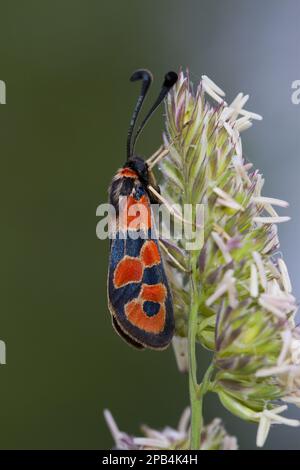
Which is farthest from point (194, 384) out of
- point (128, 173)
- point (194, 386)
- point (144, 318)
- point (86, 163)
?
point (86, 163)

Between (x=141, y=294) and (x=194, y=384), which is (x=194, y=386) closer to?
(x=194, y=384)

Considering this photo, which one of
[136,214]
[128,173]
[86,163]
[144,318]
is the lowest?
[144,318]

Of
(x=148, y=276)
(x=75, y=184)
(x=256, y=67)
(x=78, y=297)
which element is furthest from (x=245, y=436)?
(x=148, y=276)

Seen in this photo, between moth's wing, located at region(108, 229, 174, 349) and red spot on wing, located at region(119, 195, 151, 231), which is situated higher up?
red spot on wing, located at region(119, 195, 151, 231)

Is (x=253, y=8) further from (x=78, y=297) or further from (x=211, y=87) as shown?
(x=211, y=87)

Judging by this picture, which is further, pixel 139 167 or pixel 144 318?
pixel 139 167

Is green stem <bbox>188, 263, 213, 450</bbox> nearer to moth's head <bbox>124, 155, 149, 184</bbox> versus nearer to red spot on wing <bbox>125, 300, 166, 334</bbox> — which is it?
red spot on wing <bbox>125, 300, 166, 334</bbox>

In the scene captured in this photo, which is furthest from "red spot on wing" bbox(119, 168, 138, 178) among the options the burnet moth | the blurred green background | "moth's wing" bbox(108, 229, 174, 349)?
the blurred green background
